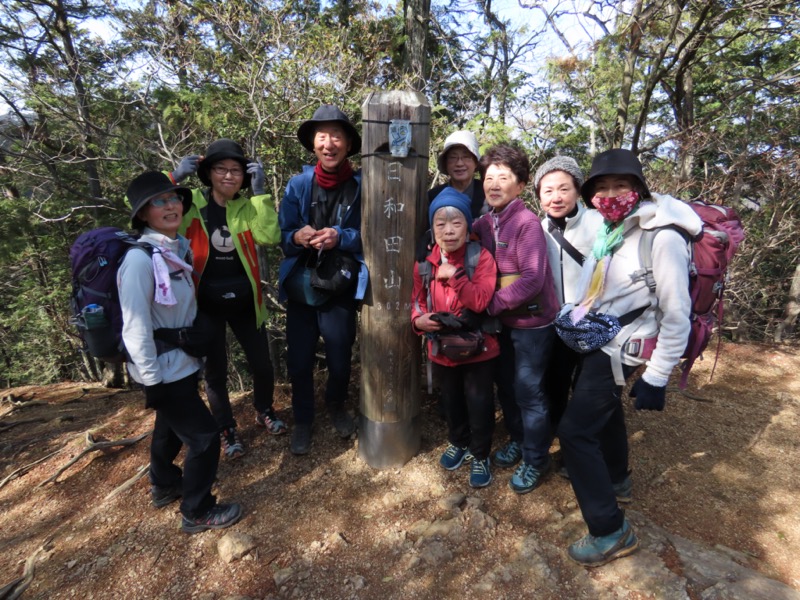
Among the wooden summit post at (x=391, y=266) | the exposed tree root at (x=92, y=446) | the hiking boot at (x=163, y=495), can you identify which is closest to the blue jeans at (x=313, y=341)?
the wooden summit post at (x=391, y=266)

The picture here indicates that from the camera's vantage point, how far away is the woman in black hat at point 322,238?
3.10m

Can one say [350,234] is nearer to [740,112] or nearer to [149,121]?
[149,121]

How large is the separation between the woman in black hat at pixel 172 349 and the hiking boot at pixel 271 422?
88 cm

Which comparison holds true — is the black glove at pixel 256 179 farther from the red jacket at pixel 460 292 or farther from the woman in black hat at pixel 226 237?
the red jacket at pixel 460 292

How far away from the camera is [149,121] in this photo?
766cm

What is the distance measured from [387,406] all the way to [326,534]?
36.9 inches

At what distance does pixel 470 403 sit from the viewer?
301 centimetres

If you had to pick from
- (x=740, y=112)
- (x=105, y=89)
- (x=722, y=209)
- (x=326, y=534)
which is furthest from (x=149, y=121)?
(x=740, y=112)

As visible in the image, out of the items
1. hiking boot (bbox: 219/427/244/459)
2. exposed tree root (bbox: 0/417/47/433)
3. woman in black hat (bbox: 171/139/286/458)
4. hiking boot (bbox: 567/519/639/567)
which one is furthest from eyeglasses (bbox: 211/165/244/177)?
exposed tree root (bbox: 0/417/47/433)

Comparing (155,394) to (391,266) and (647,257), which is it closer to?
(391,266)

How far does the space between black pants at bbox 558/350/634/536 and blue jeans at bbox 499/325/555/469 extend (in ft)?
1.26

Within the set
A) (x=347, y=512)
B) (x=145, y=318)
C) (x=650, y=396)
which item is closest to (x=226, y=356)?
(x=145, y=318)

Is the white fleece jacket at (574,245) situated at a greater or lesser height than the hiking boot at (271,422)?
greater

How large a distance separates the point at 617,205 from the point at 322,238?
6.17ft
